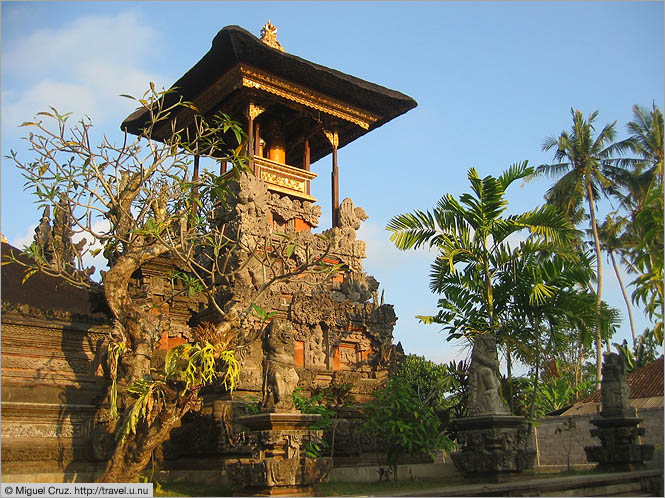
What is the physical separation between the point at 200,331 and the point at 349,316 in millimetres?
4533

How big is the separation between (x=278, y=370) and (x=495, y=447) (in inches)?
142

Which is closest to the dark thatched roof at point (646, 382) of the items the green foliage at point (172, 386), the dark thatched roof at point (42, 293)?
the green foliage at point (172, 386)

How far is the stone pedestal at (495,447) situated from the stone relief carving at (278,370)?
312 cm

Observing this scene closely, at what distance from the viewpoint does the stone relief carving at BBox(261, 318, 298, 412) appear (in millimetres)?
7934

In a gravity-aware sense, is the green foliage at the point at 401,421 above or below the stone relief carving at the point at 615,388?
below

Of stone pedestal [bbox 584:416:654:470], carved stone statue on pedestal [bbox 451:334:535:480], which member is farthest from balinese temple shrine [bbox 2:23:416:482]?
stone pedestal [bbox 584:416:654:470]

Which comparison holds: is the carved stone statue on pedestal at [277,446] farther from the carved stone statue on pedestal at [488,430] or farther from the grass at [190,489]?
the carved stone statue on pedestal at [488,430]

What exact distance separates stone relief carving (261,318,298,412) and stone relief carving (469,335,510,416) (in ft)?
10.4

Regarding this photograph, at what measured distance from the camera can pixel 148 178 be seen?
10891 millimetres

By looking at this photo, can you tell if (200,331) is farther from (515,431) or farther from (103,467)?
(515,431)

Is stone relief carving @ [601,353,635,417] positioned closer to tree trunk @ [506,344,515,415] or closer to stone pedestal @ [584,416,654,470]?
stone pedestal @ [584,416,654,470]

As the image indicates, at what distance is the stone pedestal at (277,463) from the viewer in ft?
24.1

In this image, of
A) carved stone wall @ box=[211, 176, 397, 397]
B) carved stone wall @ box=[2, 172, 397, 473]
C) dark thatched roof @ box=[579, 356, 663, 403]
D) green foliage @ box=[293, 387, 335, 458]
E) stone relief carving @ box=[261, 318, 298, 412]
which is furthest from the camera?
dark thatched roof @ box=[579, 356, 663, 403]

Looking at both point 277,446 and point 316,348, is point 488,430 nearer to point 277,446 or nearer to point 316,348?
point 277,446
